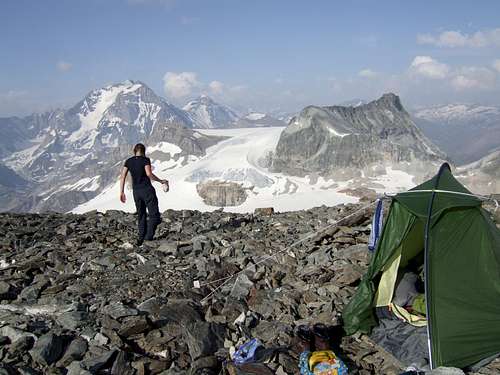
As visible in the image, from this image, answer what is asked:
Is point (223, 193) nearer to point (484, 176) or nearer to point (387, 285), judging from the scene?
point (484, 176)

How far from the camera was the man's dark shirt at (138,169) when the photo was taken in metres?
11.8

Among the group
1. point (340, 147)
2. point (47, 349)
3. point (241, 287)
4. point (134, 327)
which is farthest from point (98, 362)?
point (340, 147)

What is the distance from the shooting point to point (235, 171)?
107938 millimetres

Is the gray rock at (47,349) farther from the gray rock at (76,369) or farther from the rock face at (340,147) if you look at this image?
the rock face at (340,147)

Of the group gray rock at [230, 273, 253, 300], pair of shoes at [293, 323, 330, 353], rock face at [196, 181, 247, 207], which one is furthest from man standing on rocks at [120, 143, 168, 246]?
rock face at [196, 181, 247, 207]

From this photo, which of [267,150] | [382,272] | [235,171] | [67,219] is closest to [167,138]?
[267,150]

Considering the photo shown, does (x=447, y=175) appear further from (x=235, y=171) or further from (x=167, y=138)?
(x=167, y=138)

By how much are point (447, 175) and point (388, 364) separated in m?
3.89

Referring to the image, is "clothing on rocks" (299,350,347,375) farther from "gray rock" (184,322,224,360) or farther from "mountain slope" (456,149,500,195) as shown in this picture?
"mountain slope" (456,149,500,195)

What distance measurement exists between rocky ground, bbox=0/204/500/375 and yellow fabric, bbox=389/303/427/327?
3.17ft

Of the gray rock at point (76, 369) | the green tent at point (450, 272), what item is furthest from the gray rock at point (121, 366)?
the green tent at point (450, 272)

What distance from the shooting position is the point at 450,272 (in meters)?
7.22

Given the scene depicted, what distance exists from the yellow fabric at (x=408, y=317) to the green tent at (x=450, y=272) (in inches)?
22.4

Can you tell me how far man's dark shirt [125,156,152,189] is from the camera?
11.8m
